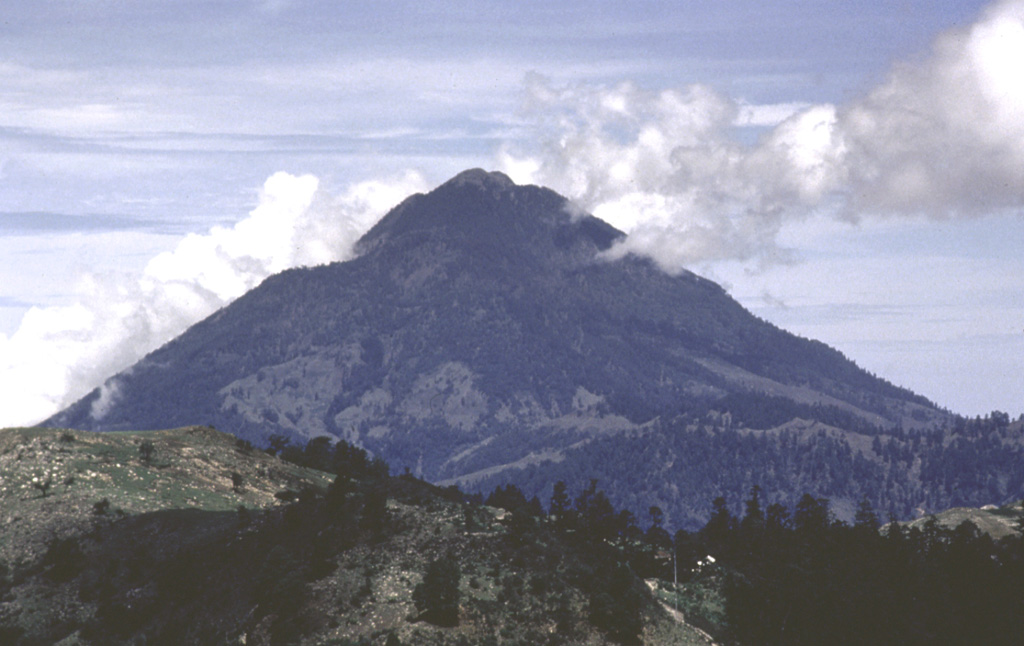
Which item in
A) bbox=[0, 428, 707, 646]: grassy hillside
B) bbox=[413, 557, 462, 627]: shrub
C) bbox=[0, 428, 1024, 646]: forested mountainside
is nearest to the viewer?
bbox=[413, 557, 462, 627]: shrub

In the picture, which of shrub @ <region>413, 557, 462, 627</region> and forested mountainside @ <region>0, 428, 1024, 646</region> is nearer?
shrub @ <region>413, 557, 462, 627</region>

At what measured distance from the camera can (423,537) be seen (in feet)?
504

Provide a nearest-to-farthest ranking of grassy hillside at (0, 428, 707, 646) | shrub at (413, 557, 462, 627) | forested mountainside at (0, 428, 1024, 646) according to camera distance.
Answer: shrub at (413, 557, 462, 627) → grassy hillside at (0, 428, 707, 646) → forested mountainside at (0, 428, 1024, 646)

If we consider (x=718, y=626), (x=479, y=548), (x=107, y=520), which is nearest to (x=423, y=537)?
(x=479, y=548)

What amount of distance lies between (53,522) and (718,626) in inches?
4112

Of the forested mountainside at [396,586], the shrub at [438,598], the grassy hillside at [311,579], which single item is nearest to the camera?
the shrub at [438,598]

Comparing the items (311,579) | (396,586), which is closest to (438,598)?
(396,586)

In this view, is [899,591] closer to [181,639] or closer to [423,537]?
[423,537]

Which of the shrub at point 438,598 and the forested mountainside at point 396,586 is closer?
the shrub at point 438,598

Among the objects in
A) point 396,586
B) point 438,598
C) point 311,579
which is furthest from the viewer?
point 311,579

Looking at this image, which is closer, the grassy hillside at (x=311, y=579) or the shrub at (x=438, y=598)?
the shrub at (x=438, y=598)

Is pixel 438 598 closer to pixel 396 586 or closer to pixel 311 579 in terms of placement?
pixel 396 586

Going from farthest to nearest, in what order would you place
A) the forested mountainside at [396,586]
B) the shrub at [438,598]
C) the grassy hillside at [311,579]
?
the forested mountainside at [396,586] → the grassy hillside at [311,579] → the shrub at [438,598]

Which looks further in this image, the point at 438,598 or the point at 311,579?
the point at 311,579
